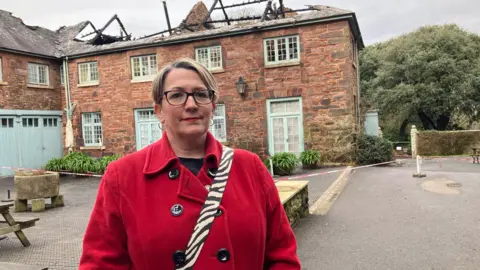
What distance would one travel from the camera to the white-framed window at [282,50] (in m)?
15.6

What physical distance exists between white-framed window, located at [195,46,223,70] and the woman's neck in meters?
14.9

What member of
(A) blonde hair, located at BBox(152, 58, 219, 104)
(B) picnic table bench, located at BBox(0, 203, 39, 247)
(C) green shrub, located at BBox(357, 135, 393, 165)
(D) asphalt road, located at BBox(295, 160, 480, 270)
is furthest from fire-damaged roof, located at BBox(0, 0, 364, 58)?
(A) blonde hair, located at BBox(152, 58, 219, 104)

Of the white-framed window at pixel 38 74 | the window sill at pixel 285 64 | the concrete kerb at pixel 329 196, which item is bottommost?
the concrete kerb at pixel 329 196

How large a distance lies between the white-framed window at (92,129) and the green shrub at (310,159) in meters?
9.74

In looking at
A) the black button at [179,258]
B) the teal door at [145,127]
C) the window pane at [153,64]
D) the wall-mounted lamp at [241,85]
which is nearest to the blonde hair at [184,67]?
the black button at [179,258]

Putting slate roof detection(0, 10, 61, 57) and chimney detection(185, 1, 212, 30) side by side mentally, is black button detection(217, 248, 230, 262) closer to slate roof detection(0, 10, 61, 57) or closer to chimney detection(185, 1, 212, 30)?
slate roof detection(0, 10, 61, 57)

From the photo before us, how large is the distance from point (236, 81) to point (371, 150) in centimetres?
592

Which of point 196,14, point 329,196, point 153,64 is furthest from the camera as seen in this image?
point 196,14

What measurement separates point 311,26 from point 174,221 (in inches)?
569

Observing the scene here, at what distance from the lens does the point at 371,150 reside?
49.4 feet

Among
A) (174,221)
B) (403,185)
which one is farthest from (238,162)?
(403,185)

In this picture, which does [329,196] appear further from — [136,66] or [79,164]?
[136,66]

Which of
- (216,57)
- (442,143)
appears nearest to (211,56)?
(216,57)

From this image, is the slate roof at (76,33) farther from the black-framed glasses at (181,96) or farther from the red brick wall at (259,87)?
the black-framed glasses at (181,96)
